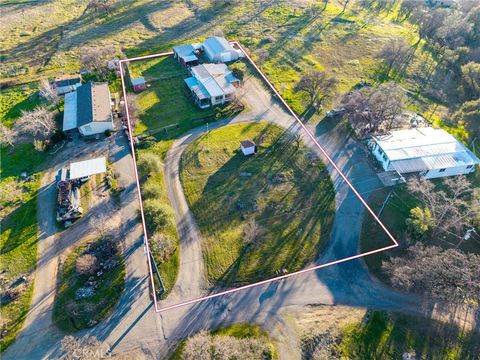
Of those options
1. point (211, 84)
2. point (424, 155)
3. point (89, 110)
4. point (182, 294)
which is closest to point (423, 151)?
point (424, 155)

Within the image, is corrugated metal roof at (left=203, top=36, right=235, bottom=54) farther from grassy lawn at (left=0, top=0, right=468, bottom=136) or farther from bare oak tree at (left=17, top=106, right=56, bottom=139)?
bare oak tree at (left=17, top=106, right=56, bottom=139)

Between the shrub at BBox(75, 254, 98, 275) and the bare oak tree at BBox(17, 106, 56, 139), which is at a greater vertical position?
the bare oak tree at BBox(17, 106, 56, 139)

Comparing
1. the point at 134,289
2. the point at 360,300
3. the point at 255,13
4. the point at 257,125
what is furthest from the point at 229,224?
the point at 255,13

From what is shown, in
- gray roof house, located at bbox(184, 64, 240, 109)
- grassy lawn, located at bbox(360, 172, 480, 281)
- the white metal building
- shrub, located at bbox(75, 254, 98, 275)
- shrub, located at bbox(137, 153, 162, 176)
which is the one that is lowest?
grassy lawn, located at bbox(360, 172, 480, 281)

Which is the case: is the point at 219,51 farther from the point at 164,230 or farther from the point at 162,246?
the point at 162,246

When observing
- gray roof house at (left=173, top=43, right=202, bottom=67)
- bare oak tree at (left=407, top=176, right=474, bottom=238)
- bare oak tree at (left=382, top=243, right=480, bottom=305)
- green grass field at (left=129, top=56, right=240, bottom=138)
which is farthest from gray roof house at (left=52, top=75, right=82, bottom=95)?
bare oak tree at (left=382, top=243, right=480, bottom=305)

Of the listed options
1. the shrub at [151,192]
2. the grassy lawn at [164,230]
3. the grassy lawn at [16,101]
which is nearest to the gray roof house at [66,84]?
the grassy lawn at [16,101]

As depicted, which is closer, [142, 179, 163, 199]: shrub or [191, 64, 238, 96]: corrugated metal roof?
[142, 179, 163, 199]: shrub
